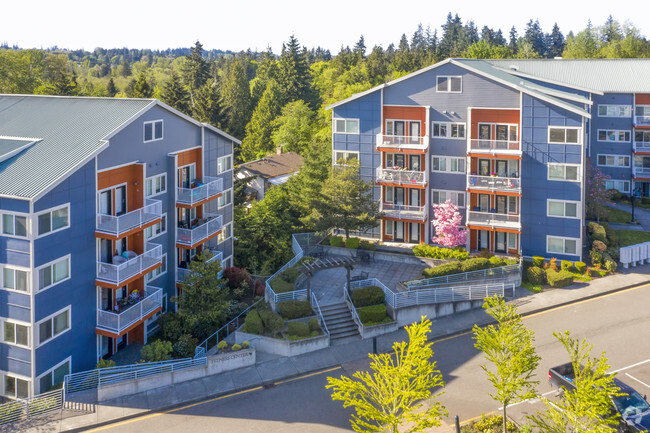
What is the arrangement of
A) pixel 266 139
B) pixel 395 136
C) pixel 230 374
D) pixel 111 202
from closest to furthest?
pixel 230 374 < pixel 111 202 < pixel 395 136 < pixel 266 139

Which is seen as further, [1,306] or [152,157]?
[152,157]

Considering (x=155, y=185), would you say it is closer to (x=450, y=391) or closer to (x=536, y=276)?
(x=450, y=391)

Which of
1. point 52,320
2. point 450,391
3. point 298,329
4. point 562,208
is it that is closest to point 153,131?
point 52,320

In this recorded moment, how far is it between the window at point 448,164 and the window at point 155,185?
20.5 metres

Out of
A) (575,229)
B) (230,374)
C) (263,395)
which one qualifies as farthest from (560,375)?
(575,229)

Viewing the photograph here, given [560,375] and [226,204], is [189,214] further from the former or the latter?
[560,375]

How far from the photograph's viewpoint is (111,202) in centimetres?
3059

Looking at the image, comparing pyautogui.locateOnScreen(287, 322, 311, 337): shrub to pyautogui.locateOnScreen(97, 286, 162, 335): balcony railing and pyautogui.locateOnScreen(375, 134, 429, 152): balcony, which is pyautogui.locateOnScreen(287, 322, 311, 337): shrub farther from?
pyautogui.locateOnScreen(375, 134, 429, 152): balcony

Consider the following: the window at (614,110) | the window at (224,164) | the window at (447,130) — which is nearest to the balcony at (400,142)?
the window at (447,130)

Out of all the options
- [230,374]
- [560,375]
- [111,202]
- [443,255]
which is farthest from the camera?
[443,255]

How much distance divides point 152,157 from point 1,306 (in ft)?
37.9

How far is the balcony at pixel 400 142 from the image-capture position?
43219 millimetres

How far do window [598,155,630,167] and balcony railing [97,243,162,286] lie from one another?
4829 cm

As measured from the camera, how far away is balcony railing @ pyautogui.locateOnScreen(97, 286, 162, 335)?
96.1 feet
